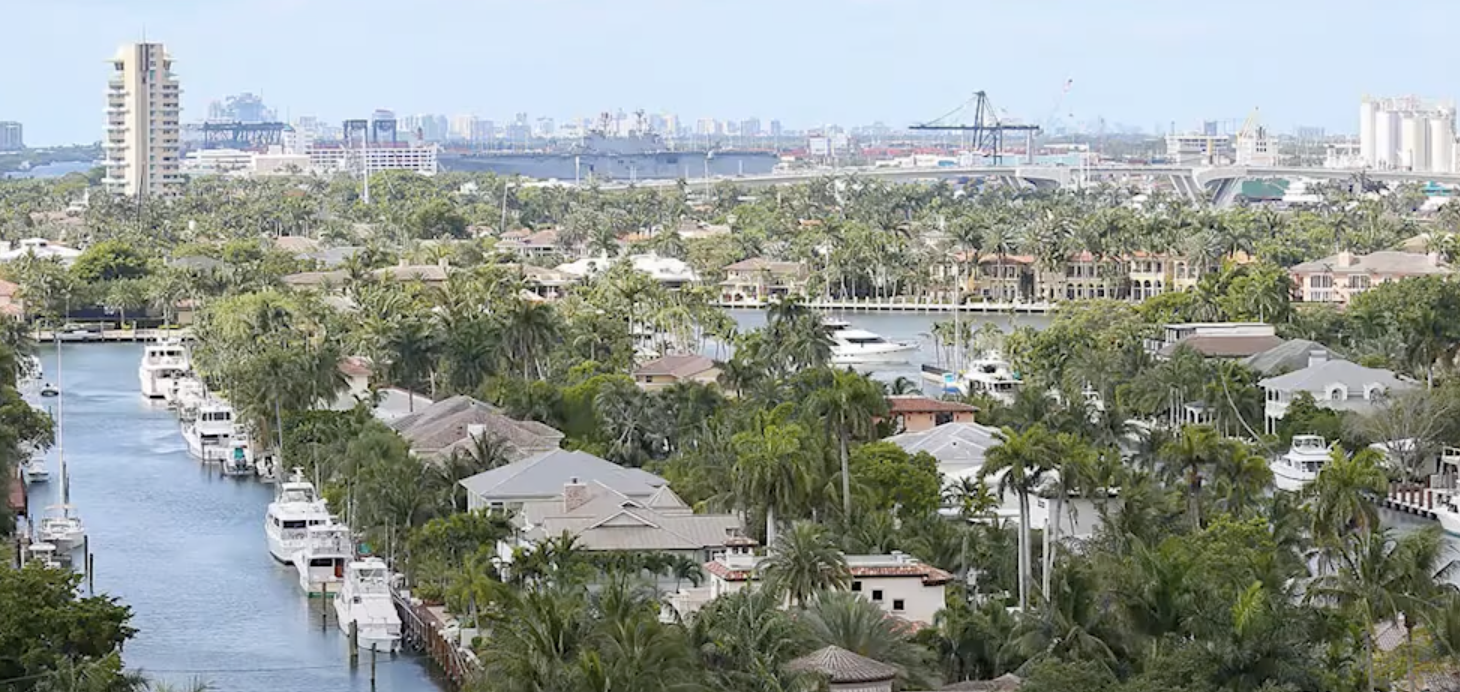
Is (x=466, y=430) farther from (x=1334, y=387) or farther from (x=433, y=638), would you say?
(x=1334, y=387)

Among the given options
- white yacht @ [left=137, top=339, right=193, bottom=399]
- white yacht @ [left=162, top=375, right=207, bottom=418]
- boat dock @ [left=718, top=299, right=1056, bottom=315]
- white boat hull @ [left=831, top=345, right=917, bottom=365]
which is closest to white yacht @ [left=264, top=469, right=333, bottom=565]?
white yacht @ [left=162, top=375, right=207, bottom=418]

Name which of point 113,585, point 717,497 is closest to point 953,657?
point 717,497

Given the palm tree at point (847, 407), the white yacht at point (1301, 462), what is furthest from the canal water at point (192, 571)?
the white yacht at point (1301, 462)

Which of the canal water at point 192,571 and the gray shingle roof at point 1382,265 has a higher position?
the gray shingle roof at point 1382,265

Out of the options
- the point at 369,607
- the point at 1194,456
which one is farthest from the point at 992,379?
the point at 369,607

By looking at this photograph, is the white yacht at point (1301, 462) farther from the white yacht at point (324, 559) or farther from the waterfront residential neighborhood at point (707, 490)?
the white yacht at point (324, 559)

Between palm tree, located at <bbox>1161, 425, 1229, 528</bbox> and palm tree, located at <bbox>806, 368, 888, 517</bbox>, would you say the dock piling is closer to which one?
palm tree, located at <bbox>806, 368, 888, 517</bbox>
